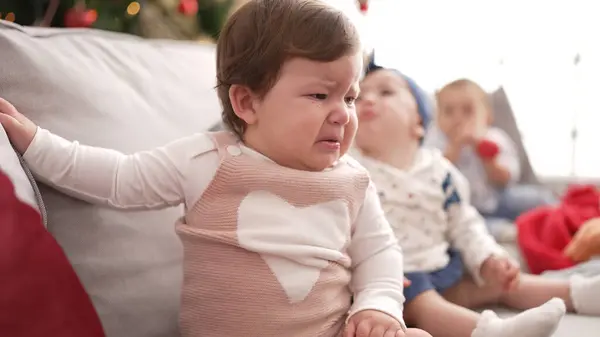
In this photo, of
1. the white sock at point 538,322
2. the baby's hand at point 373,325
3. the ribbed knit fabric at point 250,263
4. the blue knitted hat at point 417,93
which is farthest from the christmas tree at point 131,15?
the white sock at point 538,322

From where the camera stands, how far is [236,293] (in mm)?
807

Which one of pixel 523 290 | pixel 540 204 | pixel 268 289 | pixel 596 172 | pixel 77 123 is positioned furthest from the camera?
pixel 596 172

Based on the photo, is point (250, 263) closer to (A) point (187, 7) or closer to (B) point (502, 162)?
(A) point (187, 7)

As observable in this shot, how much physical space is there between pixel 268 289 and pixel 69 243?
0.28 meters

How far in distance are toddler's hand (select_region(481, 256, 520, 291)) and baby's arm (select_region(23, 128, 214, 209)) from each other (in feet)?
2.18

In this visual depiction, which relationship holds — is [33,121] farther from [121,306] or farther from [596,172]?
[596,172]

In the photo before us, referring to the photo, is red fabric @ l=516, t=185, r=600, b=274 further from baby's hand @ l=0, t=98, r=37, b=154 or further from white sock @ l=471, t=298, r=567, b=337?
baby's hand @ l=0, t=98, r=37, b=154

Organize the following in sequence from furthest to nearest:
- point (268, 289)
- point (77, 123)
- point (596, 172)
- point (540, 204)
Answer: point (596, 172)
point (540, 204)
point (77, 123)
point (268, 289)

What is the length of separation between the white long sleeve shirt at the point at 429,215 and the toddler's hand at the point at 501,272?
0.5 inches

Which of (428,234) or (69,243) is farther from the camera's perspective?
(428,234)

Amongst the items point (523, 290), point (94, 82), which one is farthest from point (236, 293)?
point (523, 290)

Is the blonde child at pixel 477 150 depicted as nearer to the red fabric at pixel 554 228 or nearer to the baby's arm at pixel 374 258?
the red fabric at pixel 554 228

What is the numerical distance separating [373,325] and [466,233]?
53 centimetres

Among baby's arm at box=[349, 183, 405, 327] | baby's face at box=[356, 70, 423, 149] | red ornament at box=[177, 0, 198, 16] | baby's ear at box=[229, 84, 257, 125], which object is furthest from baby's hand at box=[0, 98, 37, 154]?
red ornament at box=[177, 0, 198, 16]
